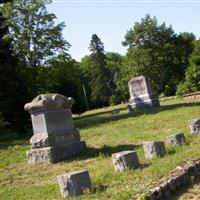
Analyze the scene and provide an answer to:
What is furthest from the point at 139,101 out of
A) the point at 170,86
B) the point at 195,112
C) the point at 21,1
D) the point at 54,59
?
the point at 170,86

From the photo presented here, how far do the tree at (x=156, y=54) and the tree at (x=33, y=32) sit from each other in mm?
21843

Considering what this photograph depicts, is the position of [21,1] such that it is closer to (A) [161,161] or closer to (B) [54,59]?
(B) [54,59]

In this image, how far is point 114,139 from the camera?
14945mm

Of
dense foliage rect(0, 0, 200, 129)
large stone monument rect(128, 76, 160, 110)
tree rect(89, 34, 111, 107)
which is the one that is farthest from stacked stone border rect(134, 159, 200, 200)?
tree rect(89, 34, 111, 107)

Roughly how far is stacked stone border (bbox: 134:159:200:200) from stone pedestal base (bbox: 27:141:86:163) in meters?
4.67

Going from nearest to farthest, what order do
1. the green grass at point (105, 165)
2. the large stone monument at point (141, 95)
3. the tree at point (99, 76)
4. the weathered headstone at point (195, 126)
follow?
the green grass at point (105, 165) → the weathered headstone at point (195, 126) → the large stone monument at point (141, 95) → the tree at point (99, 76)

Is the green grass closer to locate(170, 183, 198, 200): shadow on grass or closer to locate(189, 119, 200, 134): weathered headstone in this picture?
locate(189, 119, 200, 134): weathered headstone

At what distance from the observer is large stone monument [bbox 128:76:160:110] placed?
2792cm

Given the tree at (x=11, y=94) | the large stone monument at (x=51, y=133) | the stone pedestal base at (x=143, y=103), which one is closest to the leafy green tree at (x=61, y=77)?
the stone pedestal base at (x=143, y=103)

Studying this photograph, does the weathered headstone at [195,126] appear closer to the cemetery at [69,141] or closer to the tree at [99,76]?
the cemetery at [69,141]

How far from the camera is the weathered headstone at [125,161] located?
9180 mm

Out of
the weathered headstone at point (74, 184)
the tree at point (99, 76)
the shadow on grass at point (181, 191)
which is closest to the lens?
the shadow on grass at point (181, 191)

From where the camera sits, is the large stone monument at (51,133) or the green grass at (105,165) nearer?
the green grass at (105,165)

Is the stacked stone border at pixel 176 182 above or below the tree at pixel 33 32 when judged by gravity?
below
